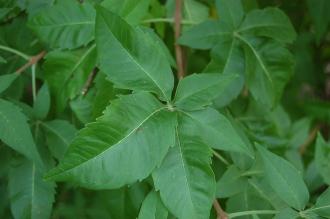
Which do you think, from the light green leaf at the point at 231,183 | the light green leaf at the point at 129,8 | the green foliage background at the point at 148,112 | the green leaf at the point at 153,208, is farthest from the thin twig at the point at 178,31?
the green leaf at the point at 153,208

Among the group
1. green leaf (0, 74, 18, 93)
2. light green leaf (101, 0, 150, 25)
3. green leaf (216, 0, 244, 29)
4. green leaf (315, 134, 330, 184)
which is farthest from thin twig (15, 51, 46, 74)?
green leaf (315, 134, 330, 184)

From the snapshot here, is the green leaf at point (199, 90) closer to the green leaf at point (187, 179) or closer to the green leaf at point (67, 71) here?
the green leaf at point (187, 179)

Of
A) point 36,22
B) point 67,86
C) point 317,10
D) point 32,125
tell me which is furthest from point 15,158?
point 317,10

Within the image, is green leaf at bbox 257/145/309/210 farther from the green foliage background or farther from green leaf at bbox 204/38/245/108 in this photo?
green leaf at bbox 204/38/245/108

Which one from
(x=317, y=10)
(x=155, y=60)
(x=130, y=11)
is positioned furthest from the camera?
(x=317, y=10)

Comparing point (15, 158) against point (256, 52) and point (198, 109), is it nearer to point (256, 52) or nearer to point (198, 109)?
point (198, 109)

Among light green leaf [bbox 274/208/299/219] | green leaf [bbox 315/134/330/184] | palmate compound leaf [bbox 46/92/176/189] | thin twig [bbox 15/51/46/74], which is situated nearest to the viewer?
palmate compound leaf [bbox 46/92/176/189]

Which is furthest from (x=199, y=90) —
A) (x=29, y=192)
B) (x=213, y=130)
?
(x=29, y=192)
